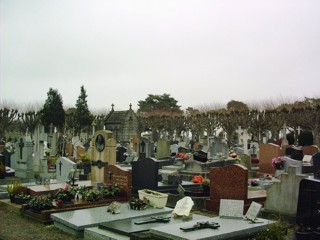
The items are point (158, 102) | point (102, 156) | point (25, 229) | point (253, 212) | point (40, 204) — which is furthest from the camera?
point (158, 102)

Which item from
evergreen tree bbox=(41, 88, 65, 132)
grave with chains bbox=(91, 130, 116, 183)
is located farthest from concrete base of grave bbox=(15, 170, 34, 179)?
evergreen tree bbox=(41, 88, 65, 132)

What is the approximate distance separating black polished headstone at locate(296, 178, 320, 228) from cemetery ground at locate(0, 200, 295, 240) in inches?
25.6

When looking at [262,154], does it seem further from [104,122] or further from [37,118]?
[37,118]

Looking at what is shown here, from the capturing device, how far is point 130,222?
9672 mm

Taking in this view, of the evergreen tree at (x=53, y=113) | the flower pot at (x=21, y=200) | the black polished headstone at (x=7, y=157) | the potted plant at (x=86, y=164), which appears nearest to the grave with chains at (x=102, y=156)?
the flower pot at (x=21, y=200)

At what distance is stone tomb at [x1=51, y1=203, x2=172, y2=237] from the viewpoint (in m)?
9.76

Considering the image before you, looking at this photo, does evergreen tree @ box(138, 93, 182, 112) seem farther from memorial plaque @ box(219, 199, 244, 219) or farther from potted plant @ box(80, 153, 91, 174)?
memorial plaque @ box(219, 199, 244, 219)

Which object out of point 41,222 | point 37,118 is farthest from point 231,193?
point 37,118

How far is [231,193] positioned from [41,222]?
5479 millimetres

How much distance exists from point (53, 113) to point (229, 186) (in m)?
35.0

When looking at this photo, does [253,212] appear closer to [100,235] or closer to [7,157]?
[100,235]

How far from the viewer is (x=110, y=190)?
13.4 m

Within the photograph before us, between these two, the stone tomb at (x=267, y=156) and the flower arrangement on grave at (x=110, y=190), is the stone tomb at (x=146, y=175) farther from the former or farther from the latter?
the stone tomb at (x=267, y=156)

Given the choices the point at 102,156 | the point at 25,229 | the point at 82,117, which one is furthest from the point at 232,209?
the point at 82,117
